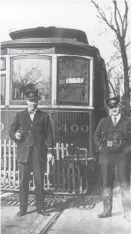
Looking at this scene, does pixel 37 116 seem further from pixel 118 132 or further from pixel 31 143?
pixel 118 132

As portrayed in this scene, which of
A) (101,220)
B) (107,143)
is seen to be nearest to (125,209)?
(101,220)

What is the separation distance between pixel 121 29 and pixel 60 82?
3.17 ft

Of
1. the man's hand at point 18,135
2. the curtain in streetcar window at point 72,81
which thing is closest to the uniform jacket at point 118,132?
the man's hand at point 18,135

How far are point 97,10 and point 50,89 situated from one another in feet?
3.28

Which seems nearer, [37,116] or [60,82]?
[37,116]

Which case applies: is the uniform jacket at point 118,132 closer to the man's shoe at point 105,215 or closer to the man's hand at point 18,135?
the man's shoe at point 105,215

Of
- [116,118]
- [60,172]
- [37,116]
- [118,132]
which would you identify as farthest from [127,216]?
[37,116]

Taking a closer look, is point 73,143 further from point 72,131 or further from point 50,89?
point 50,89

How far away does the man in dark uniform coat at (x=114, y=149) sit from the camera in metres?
3.25

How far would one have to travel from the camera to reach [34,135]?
3.31 m

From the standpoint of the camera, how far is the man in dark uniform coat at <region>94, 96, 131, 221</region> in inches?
128

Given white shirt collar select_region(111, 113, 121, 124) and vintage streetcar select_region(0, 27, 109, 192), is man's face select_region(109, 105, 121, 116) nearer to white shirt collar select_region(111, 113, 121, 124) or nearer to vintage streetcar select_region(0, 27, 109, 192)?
white shirt collar select_region(111, 113, 121, 124)

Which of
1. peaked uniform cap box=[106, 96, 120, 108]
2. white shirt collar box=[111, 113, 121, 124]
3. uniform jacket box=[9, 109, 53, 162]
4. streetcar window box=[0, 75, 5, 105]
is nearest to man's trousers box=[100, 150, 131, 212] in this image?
white shirt collar box=[111, 113, 121, 124]

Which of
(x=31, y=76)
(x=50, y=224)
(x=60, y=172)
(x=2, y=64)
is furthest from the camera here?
(x=60, y=172)
